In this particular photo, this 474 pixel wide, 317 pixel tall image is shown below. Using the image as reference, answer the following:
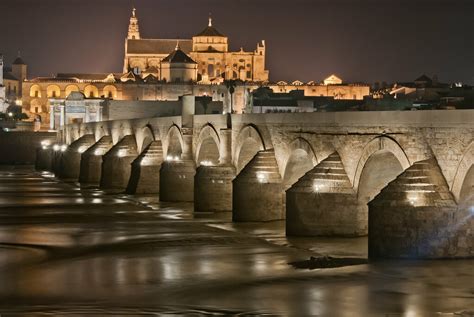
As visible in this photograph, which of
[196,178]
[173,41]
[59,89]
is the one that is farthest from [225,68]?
[196,178]

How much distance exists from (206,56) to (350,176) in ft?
434

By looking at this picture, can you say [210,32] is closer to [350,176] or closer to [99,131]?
[99,131]

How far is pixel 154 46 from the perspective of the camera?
16912 centimetres

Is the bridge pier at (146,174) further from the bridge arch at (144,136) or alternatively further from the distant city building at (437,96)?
the distant city building at (437,96)

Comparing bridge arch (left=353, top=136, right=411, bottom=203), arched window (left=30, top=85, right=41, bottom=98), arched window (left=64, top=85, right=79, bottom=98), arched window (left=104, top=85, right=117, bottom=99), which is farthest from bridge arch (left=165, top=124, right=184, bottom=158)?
arched window (left=30, top=85, right=41, bottom=98)

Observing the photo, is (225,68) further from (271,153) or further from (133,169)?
(271,153)

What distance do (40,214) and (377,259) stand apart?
747 inches

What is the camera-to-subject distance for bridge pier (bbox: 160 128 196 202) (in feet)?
153

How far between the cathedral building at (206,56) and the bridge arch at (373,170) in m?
123

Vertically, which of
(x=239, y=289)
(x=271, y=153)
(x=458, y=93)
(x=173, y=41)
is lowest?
(x=239, y=289)

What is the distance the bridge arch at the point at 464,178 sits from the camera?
24.3 meters

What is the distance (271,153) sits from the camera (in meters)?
37.2

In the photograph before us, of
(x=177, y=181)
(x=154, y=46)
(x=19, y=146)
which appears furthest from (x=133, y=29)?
(x=177, y=181)

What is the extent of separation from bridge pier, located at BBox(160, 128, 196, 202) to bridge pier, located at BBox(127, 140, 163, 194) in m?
4.48
